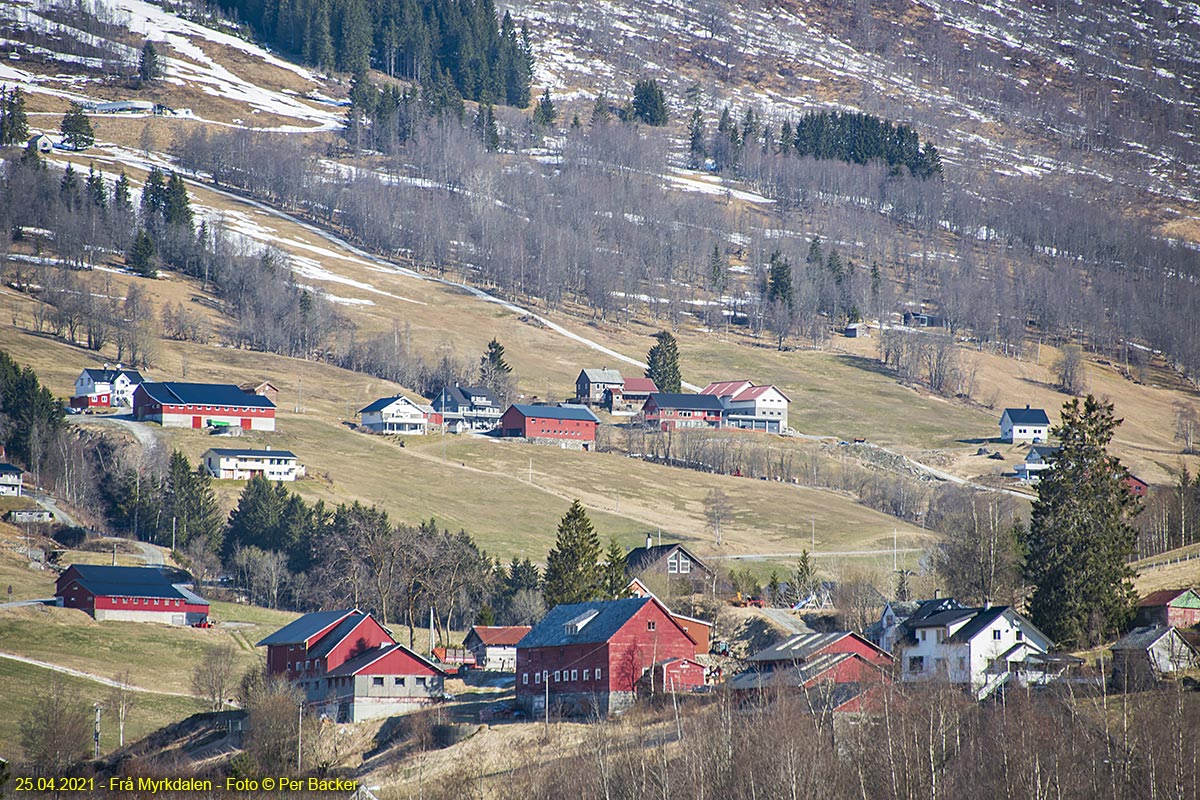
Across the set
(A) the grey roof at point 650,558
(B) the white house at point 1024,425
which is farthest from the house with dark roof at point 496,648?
(B) the white house at point 1024,425

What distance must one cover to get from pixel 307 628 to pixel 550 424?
73571mm

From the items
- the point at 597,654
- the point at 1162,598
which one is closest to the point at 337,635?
the point at 597,654

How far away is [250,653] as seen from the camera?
78.6 meters

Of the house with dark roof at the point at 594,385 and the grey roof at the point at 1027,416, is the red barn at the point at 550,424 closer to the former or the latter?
the house with dark roof at the point at 594,385

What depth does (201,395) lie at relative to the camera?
12962 centimetres

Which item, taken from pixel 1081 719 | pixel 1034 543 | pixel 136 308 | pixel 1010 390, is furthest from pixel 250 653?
pixel 1010 390

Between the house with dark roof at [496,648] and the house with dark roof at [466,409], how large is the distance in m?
70.1

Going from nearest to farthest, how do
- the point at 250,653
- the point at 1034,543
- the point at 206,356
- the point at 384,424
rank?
the point at 1034,543 → the point at 250,653 → the point at 384,424 → the point at 206,356

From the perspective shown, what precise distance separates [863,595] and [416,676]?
89.1 ft

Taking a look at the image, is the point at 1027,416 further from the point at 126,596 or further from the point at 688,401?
the point at 126,596

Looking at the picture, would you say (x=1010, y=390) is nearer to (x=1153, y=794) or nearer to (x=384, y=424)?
(x=384, y=424)

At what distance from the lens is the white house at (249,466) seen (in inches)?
4464

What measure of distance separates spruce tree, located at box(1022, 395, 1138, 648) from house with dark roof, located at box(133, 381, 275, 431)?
79.6 metres

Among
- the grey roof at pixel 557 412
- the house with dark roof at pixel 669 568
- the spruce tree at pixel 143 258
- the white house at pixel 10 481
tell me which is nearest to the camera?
the house with dark roof at pixel 669 568
